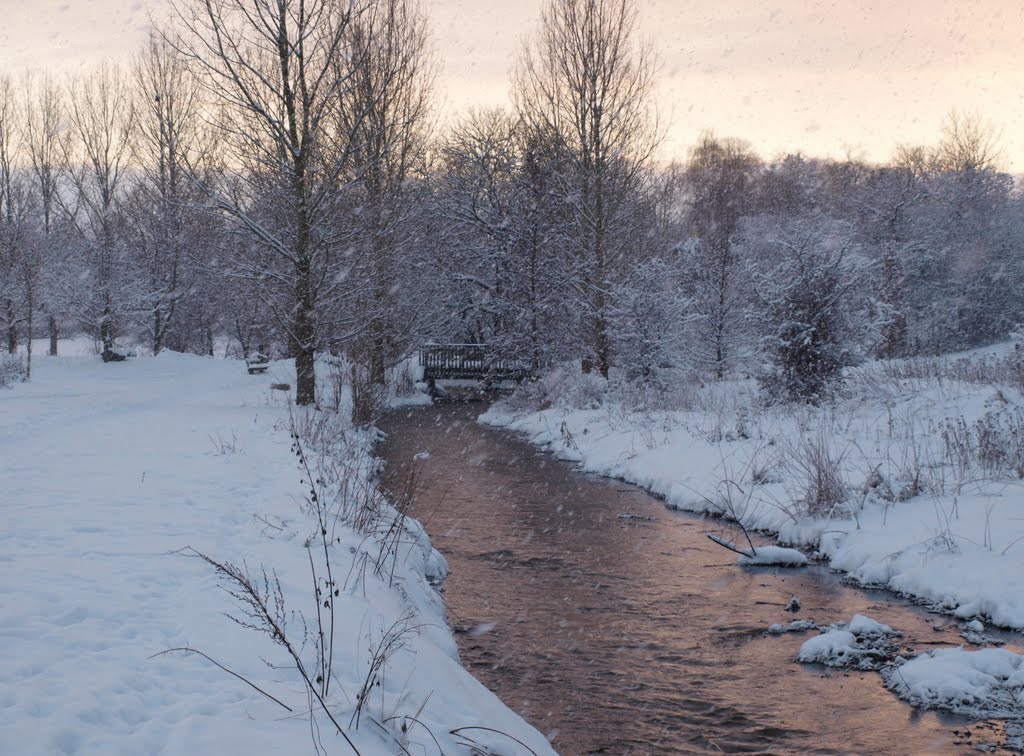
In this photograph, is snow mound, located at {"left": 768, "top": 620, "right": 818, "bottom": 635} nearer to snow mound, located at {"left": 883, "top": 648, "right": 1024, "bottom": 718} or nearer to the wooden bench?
snow mound, located at {"left": 883, "top": 648, "right": 1024, "bottom": 718}

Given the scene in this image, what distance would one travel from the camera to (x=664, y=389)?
19734 millimetres

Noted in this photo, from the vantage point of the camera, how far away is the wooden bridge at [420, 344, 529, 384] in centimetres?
2712

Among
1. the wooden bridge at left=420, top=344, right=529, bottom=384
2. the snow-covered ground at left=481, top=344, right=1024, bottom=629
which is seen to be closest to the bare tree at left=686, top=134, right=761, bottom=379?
the wooden bridge at left=420, top=344, right=529, bottom=384

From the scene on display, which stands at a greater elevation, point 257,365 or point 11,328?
point 11,328

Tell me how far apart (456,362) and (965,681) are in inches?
918

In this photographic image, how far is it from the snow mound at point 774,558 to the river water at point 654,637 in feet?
0.43

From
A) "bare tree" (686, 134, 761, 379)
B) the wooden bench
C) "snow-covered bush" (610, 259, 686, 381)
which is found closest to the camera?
"snow-covered bush" (610, 259, 686, 381)

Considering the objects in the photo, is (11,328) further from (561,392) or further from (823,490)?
(823,490)

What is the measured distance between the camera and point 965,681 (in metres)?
4.98

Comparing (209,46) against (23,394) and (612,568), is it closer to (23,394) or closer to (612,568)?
(23,394)

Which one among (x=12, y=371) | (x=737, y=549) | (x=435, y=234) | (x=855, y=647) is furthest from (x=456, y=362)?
(x=855, y=647)

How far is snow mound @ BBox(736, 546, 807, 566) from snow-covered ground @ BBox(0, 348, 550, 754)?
327 cm

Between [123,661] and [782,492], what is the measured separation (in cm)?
817

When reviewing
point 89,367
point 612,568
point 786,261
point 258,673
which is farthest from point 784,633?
point 89,367
